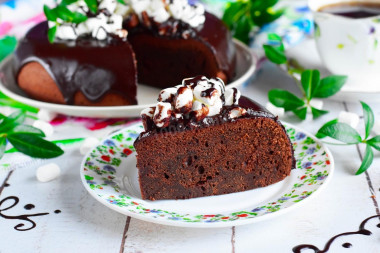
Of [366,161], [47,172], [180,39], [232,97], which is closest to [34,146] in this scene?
[47,172]

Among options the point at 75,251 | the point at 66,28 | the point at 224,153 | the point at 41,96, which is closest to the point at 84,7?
the point at 66,28

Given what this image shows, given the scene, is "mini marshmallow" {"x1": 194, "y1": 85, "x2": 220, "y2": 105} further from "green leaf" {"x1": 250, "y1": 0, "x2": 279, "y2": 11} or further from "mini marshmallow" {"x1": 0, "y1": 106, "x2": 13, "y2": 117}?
"green leaf" {"x1": 250, "y1": 0, "x2": 279, "y2": 11}

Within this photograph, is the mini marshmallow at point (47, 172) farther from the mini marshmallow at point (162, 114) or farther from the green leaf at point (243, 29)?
the green leaf at point (243, 29)

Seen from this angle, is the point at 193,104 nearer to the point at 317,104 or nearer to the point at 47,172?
the point at 47,172

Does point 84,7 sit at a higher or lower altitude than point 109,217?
higher

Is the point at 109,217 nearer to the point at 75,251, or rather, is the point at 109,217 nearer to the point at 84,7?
the point at 75,251

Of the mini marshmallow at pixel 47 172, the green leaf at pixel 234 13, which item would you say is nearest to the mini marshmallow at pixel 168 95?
the mini marshmallow at pixel 47 172
